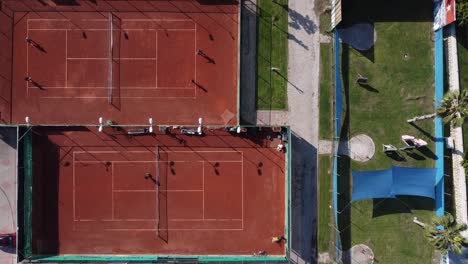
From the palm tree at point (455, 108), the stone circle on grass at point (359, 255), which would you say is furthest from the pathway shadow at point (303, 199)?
the palm tree at point (455, 108)

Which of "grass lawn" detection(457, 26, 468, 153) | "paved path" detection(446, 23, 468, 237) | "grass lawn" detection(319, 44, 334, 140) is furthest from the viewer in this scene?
"grass lawn" detection(319, 44, 334, 140)

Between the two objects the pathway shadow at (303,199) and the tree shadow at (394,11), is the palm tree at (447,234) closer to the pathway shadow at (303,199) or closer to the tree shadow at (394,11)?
the pathway shadow at (303,199)

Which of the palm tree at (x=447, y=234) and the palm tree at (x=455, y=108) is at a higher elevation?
the palm tree at (x=455, y=108)

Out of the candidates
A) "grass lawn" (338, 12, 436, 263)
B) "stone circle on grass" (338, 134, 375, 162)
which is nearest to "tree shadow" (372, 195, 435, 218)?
"grass lawn" (338, 12, 436, 263)

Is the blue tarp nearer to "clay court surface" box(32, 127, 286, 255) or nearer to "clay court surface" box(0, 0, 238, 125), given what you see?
"clay court surface" box(32, 127, 286, 255)

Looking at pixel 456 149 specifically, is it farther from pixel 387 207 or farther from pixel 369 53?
pixel 369 53

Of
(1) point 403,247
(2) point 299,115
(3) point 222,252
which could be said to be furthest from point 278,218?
(1) point 403,247
